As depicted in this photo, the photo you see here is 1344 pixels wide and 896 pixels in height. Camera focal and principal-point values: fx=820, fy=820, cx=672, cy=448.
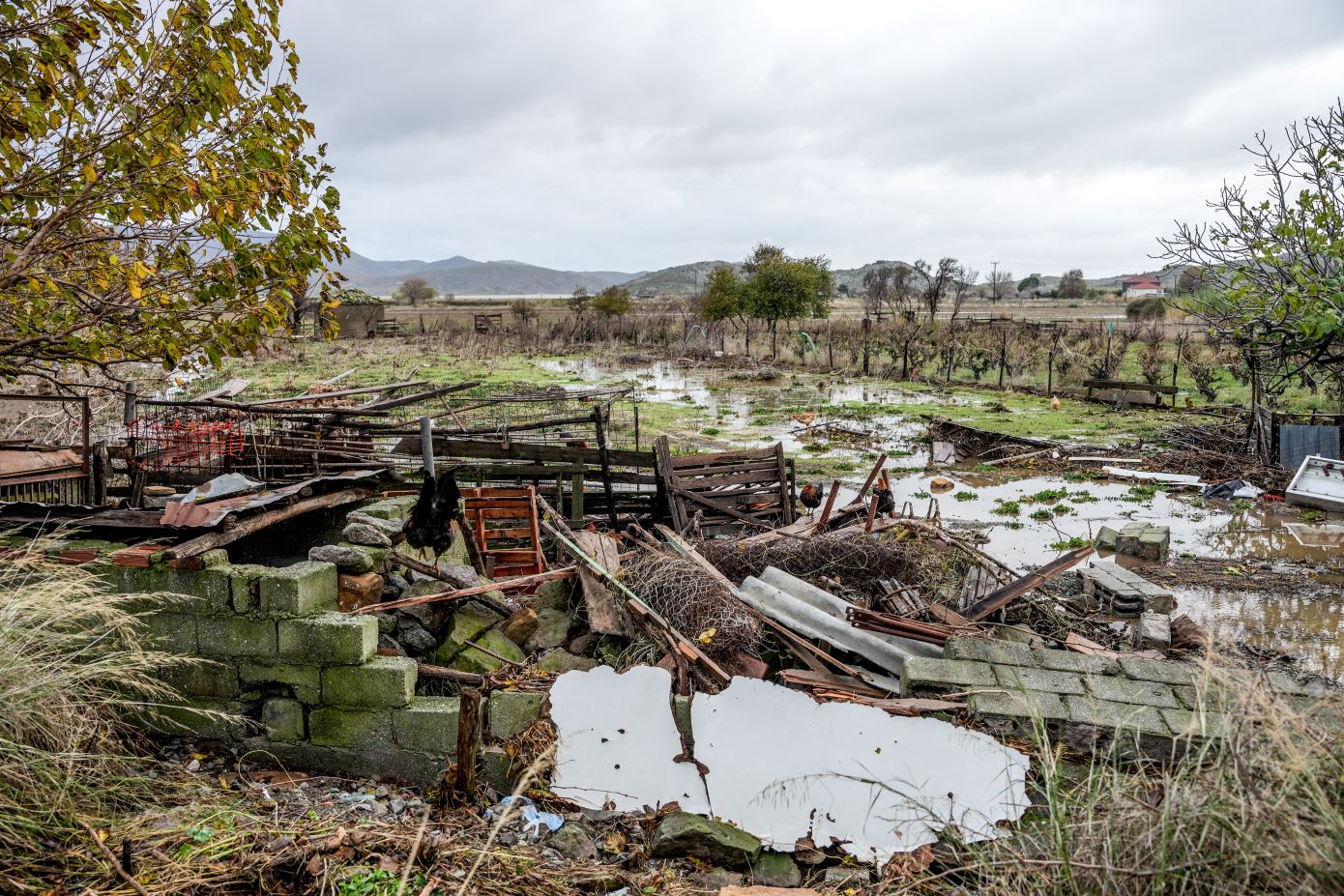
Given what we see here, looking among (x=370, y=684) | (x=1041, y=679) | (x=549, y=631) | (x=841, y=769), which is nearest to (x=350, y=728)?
(x=370, y=684)

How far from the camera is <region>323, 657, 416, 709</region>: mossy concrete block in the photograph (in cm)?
465

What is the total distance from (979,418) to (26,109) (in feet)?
61.9

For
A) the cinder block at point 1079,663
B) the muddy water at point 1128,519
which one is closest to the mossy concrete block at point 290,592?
the cinder block at point 1079,663

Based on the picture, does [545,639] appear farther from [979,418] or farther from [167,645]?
[979,418]

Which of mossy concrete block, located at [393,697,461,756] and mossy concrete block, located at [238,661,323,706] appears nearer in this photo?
mossy concrete block, located at [393,697,461,756]

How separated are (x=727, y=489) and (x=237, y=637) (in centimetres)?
593

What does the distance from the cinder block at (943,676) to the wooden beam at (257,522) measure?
13.4 ft

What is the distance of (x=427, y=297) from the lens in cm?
9300

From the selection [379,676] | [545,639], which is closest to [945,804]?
[545,639]

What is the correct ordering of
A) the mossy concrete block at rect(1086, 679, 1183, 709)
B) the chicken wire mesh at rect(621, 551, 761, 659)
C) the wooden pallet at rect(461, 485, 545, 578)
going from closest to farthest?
the mossy concrete block at rect(1086, 679, 1183, 709), the chicken wire mesh at rect(621, 551, 761, 659), the wooden pallet at rect(461, 485, 545, 578)

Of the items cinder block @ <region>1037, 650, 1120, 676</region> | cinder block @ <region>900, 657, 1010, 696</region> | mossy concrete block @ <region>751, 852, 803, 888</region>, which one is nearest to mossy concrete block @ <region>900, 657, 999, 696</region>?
cinder block @ <region>900, 657, 1010, 696</region>

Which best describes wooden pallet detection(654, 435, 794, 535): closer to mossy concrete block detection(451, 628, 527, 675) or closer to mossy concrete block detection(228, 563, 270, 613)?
mossy concrete block detection(451, 628, 527, 675)

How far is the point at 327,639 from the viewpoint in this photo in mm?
4695

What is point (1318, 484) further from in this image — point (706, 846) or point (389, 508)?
point (389, 508)
